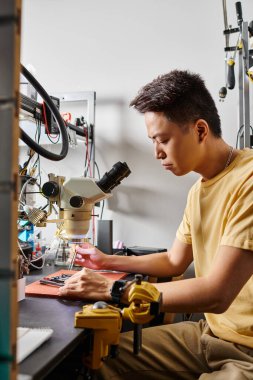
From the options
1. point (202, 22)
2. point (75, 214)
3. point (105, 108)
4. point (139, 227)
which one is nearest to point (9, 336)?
point (75, 214)

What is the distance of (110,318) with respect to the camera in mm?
828

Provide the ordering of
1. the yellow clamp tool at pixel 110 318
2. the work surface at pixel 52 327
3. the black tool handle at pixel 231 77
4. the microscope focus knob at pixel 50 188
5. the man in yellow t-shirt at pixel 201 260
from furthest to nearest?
the black tool handle at pixel 231 77, the microscope focus knob at pixel 50 188, the man in yellow t-shirt at pixel 201 260, the yellow clamp tool at pixel 110 318, the work surface at pixel 52 327

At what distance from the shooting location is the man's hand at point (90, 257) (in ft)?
4.65

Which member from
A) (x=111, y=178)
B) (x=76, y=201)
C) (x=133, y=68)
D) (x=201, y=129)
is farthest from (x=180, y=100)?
(x=133, y=68)

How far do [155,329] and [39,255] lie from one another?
0.62 m

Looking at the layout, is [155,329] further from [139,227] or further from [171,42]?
[171,42]

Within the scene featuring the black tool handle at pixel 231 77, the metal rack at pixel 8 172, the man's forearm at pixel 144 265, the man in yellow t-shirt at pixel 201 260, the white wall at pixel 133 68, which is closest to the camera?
the metal rack at pixel 8 172

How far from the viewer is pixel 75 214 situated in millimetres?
1259

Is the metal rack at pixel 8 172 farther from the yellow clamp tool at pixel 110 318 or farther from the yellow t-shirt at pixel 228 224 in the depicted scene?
the yellow t-shirt at pixel 228 224

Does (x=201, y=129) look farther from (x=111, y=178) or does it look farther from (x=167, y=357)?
(x=167, y=357)

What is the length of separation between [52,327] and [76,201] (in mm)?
498

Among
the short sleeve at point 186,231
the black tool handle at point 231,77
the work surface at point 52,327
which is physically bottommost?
the work surface at point 52,327

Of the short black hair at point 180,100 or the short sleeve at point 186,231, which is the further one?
the short sleeve at point 186,231

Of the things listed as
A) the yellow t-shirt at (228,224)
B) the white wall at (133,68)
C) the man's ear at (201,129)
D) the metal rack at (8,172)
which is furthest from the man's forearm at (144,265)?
the metal rack at (8,172)
